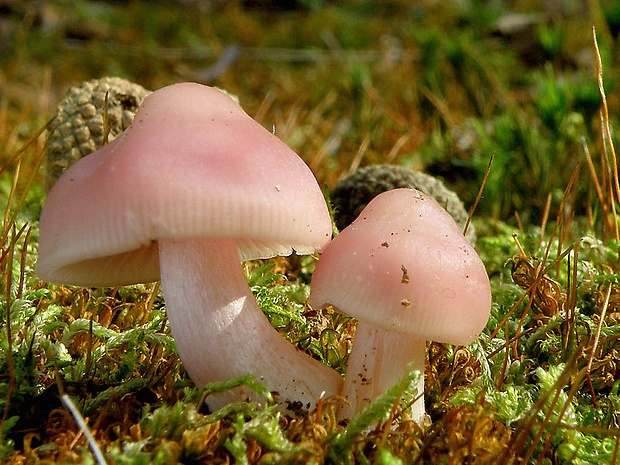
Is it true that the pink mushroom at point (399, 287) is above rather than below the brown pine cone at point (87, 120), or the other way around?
below

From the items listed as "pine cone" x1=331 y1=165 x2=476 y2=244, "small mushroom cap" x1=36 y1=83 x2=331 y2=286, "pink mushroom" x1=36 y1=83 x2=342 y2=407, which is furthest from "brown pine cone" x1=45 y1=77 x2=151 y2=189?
"small mushroom cap" x1=36 y1=83 x2=331 y2=286

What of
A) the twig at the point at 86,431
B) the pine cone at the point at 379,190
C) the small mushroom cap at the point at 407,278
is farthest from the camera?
the pine cone at the point at 379,190

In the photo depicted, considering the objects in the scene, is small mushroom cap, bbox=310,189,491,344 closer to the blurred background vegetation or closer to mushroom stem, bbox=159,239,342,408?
mushroom stem, bbox=159,239,342,408

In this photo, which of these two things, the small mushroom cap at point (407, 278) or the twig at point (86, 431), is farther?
the small mushroom cap at point (407, 278)

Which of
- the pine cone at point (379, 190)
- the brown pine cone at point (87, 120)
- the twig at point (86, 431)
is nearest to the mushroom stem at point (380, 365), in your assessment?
the twig at point (86, 431)

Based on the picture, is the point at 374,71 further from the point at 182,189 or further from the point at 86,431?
the point at 86,431

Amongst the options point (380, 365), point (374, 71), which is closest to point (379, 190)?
point (380, 365)

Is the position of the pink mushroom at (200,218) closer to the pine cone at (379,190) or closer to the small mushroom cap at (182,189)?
the small mushroom cap at (182,189)
